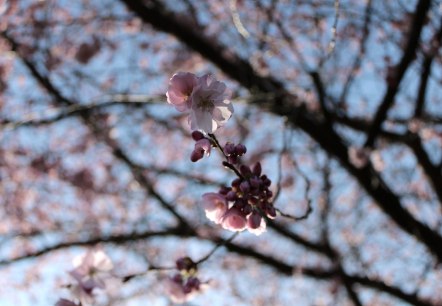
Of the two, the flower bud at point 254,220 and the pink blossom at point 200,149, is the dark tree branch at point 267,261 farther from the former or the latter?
the pink blossom at point 200,149

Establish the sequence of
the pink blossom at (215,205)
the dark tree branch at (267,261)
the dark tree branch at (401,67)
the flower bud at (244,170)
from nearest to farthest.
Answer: the flower bud at (244,170) < the pink blossom at (215,205) < the dark tree branch at (401,67) < the dark tree branch at (267,261)

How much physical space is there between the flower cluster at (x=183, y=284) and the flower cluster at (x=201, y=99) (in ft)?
2.53

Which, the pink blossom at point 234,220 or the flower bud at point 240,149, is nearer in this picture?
the flower bud at point 240,149

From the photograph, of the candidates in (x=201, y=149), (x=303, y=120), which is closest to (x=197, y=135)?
(x=201, y=149)

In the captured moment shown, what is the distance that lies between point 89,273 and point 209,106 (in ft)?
4.70

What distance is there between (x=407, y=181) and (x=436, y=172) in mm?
1200

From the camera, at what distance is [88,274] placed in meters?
2.71

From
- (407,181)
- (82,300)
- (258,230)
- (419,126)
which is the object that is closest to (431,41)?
(419,126)

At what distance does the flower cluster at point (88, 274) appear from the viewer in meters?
2.51

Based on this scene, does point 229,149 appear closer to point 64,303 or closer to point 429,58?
point 64,303

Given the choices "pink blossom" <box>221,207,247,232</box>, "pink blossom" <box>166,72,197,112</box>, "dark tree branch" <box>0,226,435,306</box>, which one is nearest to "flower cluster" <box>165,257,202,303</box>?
"pink blossom" <box>221,207,247,232</box>

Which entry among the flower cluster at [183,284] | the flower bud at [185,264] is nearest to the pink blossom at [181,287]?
the flower cluster at [183,284]

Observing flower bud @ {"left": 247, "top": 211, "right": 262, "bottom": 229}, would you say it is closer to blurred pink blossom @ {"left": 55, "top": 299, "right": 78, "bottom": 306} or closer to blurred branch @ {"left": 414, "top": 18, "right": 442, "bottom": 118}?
blurred pink blossom @ {"left": 55, "top": 299, "right": 78, "bottom": 306}

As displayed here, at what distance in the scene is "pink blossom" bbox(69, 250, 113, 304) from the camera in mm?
2531
